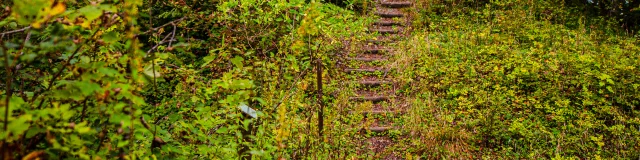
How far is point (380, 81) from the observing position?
631 cm

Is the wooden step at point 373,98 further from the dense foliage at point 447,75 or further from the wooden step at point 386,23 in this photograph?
the wooden step at point 386,23

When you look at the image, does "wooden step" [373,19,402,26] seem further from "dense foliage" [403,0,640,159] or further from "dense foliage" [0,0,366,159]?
"dense foliage" [0,0,366,159]

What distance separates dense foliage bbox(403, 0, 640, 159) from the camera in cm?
491

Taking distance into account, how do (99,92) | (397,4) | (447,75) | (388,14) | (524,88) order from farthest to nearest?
1. (397,4)
2. (388,14)
3. (447,75)
4. (524,88)
5. (99,92)

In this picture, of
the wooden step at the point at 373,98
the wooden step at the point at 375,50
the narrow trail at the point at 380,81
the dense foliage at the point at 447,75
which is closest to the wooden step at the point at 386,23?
the narrow trail at the point at 380,81

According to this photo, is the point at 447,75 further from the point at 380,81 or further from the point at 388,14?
the point at 388,14

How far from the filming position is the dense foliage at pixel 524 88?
4906 millimetres

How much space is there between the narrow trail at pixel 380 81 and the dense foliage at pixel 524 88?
0.89 ft

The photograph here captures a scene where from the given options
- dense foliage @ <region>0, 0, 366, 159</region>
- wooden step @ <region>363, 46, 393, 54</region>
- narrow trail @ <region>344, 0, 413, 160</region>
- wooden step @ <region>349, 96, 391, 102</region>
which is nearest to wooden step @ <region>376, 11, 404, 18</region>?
narrow trail @ <region>344, 0, 413, 160</region>

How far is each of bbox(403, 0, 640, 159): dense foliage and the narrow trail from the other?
27cm

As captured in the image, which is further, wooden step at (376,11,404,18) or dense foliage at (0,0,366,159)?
wooden step at (376,11,404,18)

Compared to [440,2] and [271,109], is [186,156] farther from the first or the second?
[440,2]

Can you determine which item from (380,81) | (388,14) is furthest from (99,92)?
(388,14)

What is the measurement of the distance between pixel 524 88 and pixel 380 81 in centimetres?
194
